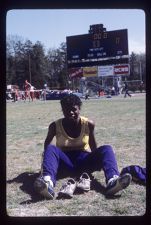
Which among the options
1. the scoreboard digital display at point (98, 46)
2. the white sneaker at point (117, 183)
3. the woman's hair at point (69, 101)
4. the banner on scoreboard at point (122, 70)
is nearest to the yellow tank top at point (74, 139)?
the woman's hair at point (69, 101)

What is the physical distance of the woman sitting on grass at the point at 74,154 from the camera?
388 centimetres

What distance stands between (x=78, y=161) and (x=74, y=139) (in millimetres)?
225

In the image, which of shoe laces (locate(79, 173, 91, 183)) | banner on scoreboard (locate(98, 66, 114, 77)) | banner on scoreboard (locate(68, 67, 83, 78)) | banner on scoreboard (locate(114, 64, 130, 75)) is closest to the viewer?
shoe laces (locate(79, 173, 91, 183))

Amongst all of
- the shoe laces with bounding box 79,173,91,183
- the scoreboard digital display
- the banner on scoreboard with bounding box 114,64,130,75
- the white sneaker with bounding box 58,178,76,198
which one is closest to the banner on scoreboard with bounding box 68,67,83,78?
the scoreboard digital display

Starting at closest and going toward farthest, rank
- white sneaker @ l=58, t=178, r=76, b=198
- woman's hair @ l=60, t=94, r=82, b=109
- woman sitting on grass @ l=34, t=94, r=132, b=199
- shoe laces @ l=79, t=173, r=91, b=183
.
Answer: white sneaker @ l=58, t=178, r=76, b=198 → woman sitting on grass @ l=34, t=94, r=132, b=199 → shoe laces @ l=79, t=173, r=91, b=183 → woman's hair @ l=60, t=94, r=82, b=109

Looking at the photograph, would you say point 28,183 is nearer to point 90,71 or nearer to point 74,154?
point 74,154

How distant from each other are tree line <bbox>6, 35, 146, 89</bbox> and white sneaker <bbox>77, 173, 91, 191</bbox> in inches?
1516

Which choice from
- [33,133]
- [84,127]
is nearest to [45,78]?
[33,133]

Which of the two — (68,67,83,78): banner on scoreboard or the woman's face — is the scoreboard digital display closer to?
(68,67,83,78): banner on scoreboard

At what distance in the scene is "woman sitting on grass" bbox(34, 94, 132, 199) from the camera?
3.88 meters

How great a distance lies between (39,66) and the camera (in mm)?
47531

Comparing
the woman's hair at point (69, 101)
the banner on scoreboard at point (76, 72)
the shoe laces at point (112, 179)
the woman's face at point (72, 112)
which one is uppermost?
the banner on scoreboard at point (76, 72)

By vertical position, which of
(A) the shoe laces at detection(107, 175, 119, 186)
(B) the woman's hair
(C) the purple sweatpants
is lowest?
(A) the shoe laces at detection(107, 175, 119, 186)

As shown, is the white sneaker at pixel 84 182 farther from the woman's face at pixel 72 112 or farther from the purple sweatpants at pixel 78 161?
the woman's face at pixel 72 112
